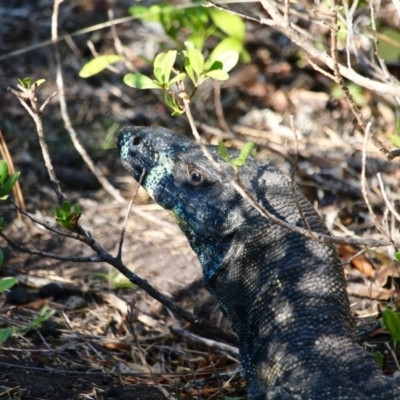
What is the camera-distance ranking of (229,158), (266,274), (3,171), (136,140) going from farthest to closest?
(136,140), (3,171), (266,274), (229,158)

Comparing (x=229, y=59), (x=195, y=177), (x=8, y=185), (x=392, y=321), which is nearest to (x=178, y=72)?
(x=229, y=59)

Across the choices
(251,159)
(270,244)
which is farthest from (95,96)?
(270,244)

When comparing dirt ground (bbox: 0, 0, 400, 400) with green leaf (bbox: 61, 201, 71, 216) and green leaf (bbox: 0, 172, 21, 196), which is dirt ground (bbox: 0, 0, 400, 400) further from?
green leaf (bbox: 0, 172, 21, 196)

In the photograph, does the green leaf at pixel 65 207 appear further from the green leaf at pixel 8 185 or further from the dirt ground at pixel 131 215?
the dirt ground at pixel 131 215

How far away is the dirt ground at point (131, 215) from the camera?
4766mm

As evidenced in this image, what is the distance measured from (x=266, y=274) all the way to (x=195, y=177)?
685 mm

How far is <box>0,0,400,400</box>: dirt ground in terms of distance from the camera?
15.6 feet

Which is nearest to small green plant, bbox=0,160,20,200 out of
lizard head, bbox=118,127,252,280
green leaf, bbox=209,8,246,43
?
lizard head, bbox=118,127,252,280

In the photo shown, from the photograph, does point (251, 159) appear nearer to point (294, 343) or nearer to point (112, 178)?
point (294, 343)

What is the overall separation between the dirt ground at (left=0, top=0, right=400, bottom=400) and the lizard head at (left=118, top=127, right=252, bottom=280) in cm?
57

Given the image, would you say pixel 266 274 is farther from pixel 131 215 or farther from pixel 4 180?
pixel 131 215

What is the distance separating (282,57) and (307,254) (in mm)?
4946

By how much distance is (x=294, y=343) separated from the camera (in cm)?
361

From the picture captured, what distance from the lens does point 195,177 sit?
4.28 m
